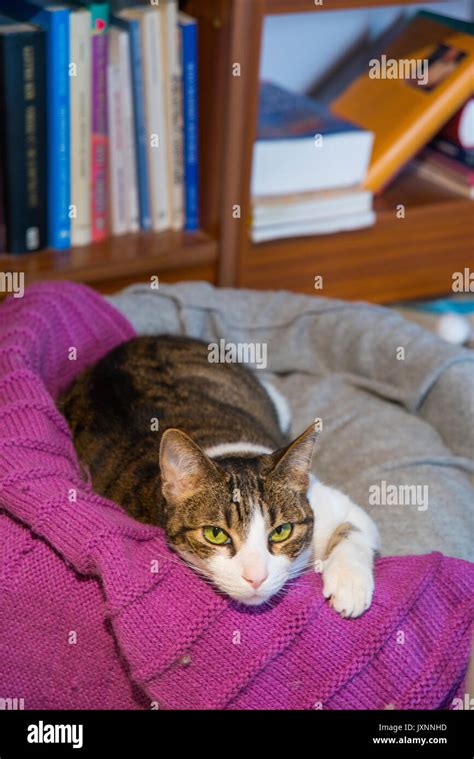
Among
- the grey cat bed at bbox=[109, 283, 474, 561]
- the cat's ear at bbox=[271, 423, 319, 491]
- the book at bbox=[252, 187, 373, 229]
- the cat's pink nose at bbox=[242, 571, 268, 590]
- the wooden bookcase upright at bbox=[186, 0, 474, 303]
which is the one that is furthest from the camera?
the book at bbox=[252, 187, 373, 229]

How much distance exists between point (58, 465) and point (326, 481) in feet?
1.78

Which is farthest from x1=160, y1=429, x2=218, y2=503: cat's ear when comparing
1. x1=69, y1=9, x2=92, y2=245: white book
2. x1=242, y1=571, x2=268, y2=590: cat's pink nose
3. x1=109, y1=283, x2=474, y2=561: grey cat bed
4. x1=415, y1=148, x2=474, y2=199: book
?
x1=415, y1=148, x2=474, y2=199: book

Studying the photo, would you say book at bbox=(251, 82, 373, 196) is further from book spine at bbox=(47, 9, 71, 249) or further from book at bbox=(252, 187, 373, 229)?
book spine at bbox=(47, 9, 71, 249)

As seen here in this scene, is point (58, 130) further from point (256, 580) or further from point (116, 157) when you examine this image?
point (256, 580)

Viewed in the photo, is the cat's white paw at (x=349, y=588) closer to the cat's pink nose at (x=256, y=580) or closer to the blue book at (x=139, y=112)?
the cat's pink nose at (x=256, y=580)

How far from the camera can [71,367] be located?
167 cm

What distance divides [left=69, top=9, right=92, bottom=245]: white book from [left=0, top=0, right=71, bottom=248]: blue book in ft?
0.04

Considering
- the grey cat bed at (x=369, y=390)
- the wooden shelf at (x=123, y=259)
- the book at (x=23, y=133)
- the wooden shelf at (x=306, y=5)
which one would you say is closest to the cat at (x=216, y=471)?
the grey cat bed at (x=369, y=390)

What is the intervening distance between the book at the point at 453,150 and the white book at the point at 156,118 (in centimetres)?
70

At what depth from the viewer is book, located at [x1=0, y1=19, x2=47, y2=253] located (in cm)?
172

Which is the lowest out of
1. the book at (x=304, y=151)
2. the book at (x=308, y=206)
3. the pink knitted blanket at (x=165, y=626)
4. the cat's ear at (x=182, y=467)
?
the pink knitted blanket at (x=165, y=626)

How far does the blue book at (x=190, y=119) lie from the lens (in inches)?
73.7

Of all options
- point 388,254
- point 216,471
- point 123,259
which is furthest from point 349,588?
point 388,254
